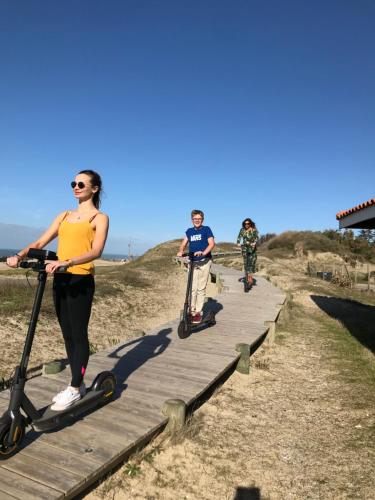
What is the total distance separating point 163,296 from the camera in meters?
16.9

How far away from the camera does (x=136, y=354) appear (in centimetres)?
634

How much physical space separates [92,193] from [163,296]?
13.5 metres

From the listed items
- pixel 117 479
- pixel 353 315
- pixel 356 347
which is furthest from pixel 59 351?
pixel 353 315

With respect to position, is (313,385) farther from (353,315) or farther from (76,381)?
(353,315)

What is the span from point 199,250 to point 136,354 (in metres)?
2.38

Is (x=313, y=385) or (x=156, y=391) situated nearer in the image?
(x=156, y=391)

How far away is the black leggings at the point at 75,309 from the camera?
11.3 feet

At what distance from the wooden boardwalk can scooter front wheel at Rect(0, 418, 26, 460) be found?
0.23 ft

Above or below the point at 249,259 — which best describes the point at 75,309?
below

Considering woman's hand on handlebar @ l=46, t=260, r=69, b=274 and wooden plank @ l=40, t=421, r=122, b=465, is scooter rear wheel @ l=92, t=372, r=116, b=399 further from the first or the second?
woman's hand on handlebar @ l=46, t=260, r=69, b=274

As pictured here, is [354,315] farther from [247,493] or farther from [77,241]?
[77,241]

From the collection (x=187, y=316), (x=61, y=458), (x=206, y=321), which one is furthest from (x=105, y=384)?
(x=206, y=321)

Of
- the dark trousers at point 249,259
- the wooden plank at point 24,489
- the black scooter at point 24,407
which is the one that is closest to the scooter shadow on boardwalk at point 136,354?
the black scooter at point 24,407

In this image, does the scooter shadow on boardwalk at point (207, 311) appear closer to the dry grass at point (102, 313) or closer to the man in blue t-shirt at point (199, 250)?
the man in blue t-shirt at point (199, 250)
